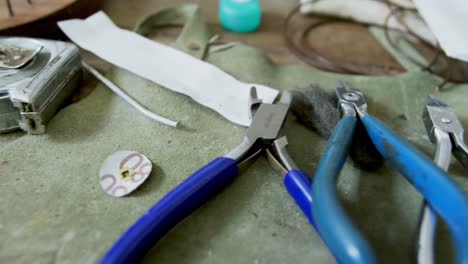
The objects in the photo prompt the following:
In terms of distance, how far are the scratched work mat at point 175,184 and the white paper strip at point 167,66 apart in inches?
0.5

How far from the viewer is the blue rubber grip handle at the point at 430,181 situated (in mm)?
304

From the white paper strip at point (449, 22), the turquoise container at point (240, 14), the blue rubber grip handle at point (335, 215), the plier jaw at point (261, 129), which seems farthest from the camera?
the turquoise container at point (240, 14)

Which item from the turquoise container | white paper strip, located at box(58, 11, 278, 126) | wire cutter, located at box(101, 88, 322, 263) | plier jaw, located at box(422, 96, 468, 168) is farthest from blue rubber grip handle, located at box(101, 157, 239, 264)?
the turquoise container

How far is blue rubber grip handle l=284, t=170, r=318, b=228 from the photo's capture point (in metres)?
0.36

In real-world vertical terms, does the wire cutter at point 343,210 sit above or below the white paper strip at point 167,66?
above

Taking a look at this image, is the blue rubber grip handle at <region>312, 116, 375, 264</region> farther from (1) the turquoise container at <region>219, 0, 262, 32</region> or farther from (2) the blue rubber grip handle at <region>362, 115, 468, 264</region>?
(1) the turquoise container at <region>219, 0, 262, 32</region>

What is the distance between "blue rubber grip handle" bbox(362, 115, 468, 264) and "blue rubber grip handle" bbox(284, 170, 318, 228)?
0.27 feet

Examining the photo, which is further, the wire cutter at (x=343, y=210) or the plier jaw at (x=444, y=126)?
the plier jaw at (x=444, y=126)

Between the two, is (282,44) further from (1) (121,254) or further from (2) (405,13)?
(1) (121,254)

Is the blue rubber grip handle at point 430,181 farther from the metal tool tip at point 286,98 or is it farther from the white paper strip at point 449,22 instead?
the white paper strip at point 449,22

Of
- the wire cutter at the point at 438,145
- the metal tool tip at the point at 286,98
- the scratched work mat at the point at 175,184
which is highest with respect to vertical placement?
the wire cutter at the point at 438,145

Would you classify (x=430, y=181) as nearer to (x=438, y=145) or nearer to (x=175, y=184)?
(x=438, y=145)

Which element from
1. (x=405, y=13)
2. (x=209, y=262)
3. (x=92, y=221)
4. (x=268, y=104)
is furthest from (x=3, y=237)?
(x=405, y=13)

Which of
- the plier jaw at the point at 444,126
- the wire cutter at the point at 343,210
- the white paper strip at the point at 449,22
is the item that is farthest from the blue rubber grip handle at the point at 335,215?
the white paper strip at the point at 449,22
